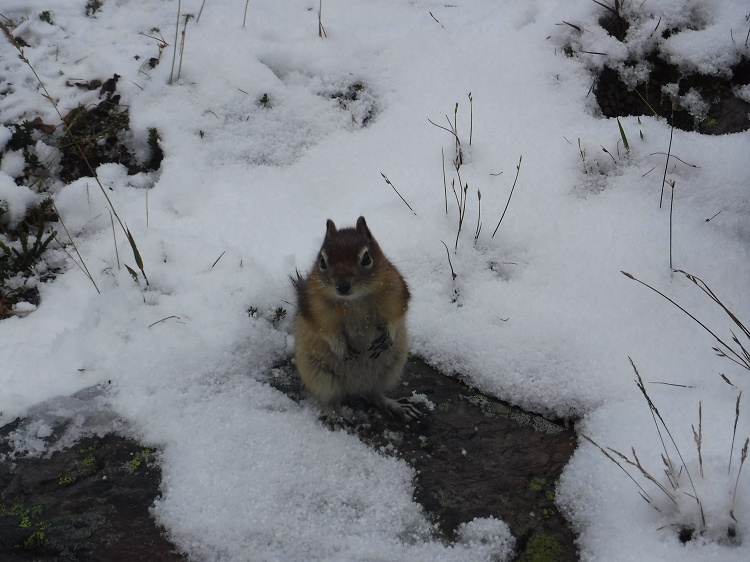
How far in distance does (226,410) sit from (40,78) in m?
4.29

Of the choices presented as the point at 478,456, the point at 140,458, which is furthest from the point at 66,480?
the point at 478,456

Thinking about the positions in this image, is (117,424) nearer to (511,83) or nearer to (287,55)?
(287,55)

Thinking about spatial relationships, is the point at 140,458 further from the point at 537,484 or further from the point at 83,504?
the point at 537,484

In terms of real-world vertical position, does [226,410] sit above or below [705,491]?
below

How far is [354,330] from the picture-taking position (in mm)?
3859

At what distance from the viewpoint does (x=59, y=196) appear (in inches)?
208

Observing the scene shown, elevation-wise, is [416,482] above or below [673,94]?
below

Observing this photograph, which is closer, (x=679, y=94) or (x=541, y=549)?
(x=541, y=549)

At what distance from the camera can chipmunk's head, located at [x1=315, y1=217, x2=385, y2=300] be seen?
3553mm

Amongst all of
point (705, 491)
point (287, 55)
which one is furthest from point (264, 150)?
point (705, 491)

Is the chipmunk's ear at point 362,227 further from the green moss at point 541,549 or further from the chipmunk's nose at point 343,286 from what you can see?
the green moss at point 541,549

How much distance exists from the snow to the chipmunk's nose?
35.6 inches

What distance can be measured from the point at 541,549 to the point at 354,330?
1580mm

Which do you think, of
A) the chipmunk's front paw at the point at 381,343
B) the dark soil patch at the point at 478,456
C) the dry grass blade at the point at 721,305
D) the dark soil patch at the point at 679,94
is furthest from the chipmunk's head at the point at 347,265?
the dark soil patch at the point at 679,94
